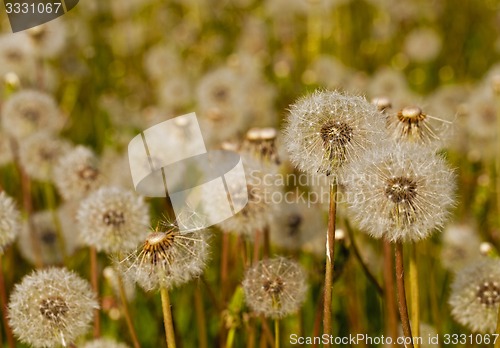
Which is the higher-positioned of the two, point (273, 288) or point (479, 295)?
point (273, 288)

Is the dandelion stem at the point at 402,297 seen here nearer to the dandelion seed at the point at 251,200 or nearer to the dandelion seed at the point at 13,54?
the dandelion seed at the point at 251,200

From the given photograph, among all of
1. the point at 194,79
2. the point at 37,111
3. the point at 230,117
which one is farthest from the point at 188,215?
the point at 194,79

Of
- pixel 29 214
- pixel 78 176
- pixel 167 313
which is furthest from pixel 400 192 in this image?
pixel 29 214

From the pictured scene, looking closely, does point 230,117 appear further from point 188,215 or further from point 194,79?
point 188,215

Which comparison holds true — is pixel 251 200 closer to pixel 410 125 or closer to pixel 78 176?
pixel 410 125

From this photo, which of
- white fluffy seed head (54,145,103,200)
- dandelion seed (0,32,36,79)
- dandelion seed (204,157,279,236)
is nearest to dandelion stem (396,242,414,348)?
dandelion seed (204,157,279,236)

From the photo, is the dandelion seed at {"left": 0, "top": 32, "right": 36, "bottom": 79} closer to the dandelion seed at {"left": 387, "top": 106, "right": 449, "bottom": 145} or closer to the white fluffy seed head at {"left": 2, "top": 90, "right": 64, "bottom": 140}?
the white fluffy seed head at {"left": 2, "top": 90, "right": 64, "bottom": 140}

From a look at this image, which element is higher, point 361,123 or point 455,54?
point 361,123
